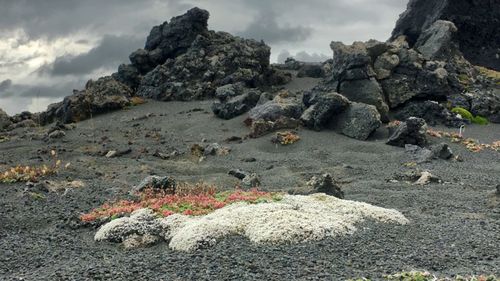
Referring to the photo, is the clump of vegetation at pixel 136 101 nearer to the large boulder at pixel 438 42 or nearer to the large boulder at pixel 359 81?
the large boulder at pixel 359 81

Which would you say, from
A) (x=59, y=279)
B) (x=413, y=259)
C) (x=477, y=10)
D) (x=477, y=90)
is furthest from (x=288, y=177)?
(x=477, y=10)

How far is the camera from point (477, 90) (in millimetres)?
53688

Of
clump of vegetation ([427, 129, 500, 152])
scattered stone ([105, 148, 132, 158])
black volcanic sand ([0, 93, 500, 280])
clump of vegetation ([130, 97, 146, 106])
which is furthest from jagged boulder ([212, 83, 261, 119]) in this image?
clump of vegetation ([427, 129, 500, 152])

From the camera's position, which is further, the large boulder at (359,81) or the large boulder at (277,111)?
the large boulder at (359,81)

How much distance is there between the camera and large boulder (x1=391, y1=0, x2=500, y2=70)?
6976 centimetres

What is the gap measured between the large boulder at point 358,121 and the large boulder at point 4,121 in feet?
115

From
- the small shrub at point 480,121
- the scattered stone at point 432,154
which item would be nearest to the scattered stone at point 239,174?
the scattered stone at point 432,154

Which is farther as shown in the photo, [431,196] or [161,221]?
[431,196]

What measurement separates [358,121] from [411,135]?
4.48 metres

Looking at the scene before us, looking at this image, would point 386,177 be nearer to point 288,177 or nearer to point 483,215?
point 288,177

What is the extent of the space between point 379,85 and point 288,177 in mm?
19952

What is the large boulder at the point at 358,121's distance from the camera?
39.8 meters

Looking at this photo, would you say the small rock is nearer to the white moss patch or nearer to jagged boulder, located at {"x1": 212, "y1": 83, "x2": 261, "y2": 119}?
jagged boulder, located at {"x1": 212, "y1": 83, "x2": 261, "y2": 119}

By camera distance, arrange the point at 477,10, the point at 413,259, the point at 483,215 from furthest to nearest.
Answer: the point at 477,10
the point at 483,215
the point at 413,259
